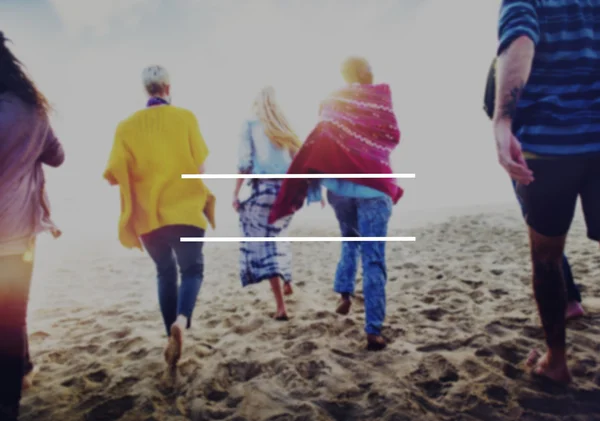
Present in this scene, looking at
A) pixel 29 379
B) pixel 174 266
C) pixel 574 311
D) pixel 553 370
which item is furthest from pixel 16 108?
pixel 574 311

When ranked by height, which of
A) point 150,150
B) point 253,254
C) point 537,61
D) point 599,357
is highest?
point 537,61


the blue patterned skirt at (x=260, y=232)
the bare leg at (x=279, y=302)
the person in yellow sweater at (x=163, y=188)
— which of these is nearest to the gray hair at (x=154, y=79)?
the person in yellow sweater at (x=163, y=188)

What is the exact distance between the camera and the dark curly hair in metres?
1.50

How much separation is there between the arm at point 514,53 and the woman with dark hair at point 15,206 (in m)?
1.77

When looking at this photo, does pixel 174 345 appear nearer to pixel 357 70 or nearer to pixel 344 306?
pixel 344 306

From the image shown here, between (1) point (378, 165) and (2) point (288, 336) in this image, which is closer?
(1) point (378, 165)

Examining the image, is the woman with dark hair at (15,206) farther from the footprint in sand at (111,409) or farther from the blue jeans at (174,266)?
the blue jeans at (174,266)

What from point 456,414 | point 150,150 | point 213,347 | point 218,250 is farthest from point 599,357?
point 218,250

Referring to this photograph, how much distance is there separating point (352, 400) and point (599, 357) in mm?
1256

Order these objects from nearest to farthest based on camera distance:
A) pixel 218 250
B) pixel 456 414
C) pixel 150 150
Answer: pixel 456 414, pixel 150 150, pixel 218 250

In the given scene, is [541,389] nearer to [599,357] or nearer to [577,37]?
[599,357]

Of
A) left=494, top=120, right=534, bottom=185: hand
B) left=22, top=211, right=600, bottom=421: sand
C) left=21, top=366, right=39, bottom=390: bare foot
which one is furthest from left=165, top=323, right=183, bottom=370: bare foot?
left=494, top=120, right=534, bottom=185: hand

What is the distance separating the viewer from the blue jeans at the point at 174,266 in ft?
7.20

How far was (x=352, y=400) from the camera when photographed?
5.74 feet
